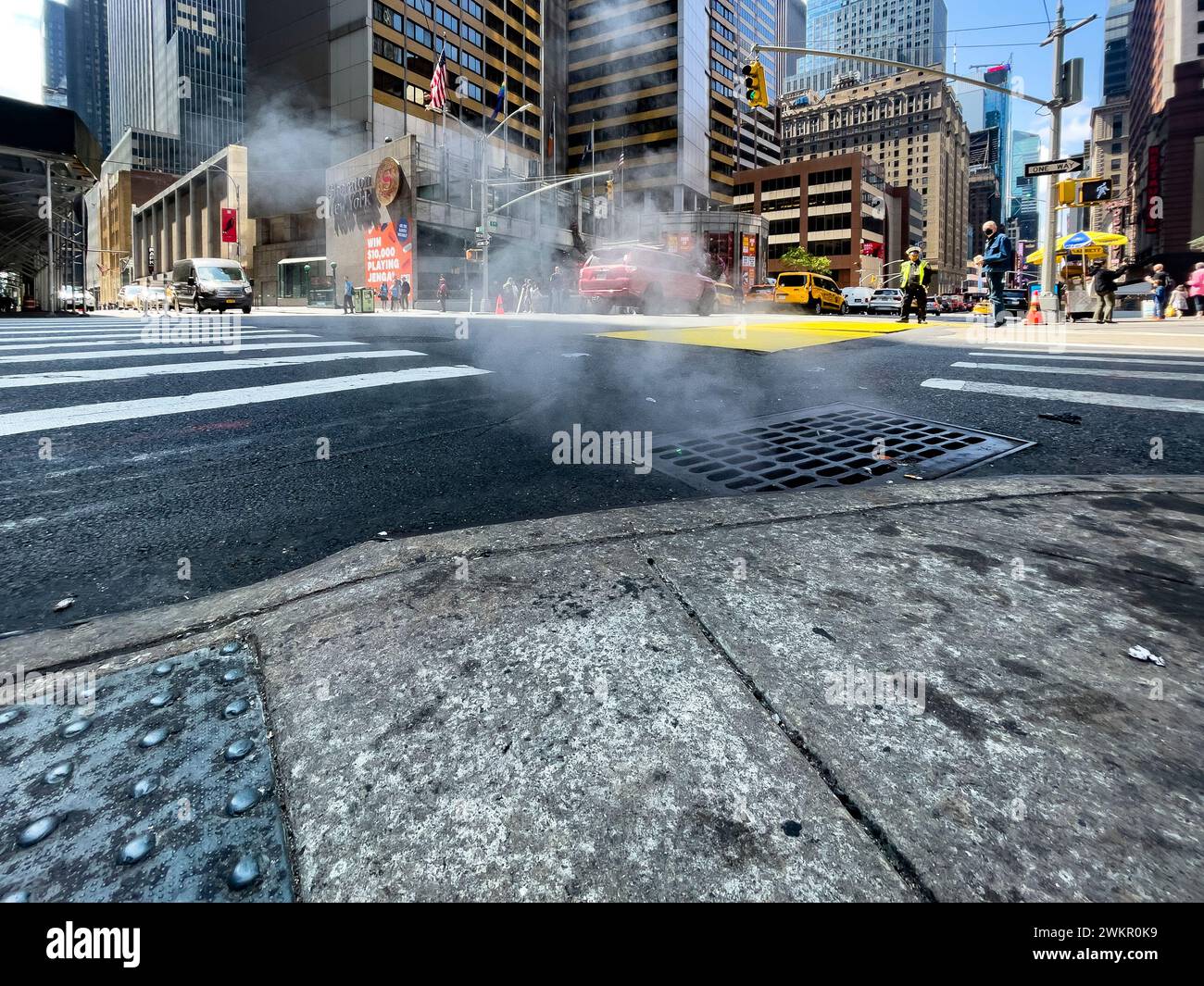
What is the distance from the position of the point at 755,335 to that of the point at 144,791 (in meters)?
8.60

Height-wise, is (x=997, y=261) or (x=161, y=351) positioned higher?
(x=997, y=261)

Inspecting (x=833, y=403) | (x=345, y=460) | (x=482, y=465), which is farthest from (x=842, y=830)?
(x=833, y=403)

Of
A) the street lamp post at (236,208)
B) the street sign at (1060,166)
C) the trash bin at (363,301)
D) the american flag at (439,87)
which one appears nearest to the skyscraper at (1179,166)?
the street sign at (1060,166)

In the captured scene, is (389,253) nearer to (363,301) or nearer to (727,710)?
(363,301)

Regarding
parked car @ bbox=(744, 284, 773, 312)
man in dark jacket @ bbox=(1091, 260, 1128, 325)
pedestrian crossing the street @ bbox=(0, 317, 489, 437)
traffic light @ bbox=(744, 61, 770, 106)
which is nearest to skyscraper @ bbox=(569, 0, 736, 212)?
traffic light @ bbox=(744, 61, 770, 106)

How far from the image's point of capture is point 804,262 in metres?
74.4

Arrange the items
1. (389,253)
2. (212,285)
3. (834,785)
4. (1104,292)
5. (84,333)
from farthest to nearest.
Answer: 1. (389,253)
2. (212,285)
3. (1104,292)
4. (84,333)
5. (834,785)

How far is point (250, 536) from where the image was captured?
91.4 inches

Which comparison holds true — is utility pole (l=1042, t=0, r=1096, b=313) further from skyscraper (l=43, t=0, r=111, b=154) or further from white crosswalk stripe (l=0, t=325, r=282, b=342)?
skyscraper (l=43, t=0, r=111, b=154)

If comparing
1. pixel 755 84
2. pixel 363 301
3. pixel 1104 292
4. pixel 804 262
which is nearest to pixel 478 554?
pixel 755 84

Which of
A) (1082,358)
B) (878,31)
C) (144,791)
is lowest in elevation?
(144,791)

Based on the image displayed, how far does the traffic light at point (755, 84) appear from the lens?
1489 cm

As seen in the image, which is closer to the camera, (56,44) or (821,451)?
(821,451)

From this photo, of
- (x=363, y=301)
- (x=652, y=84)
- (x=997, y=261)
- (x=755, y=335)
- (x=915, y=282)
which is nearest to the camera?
(x=755, y=335)
